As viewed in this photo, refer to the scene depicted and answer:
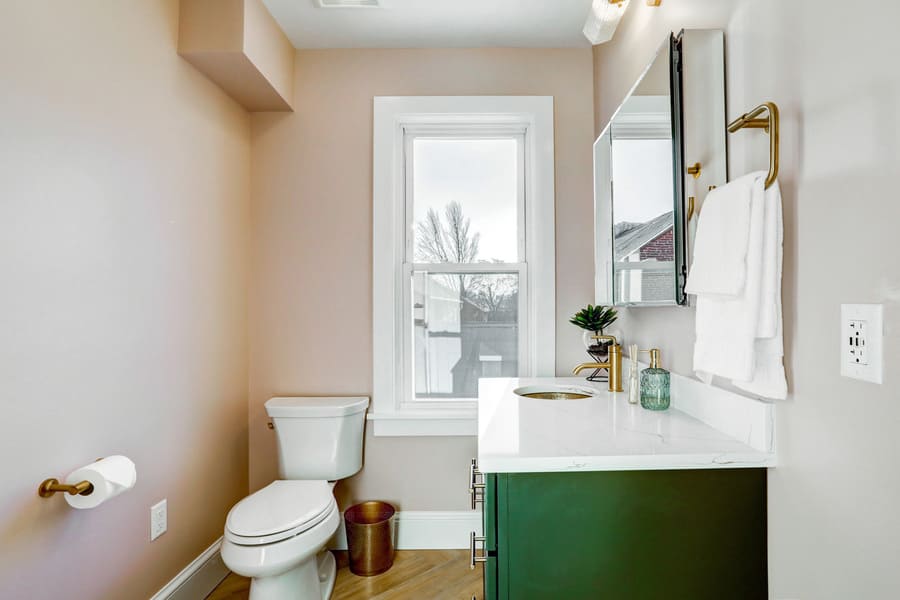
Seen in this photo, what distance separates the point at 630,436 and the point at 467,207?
5.26 feet

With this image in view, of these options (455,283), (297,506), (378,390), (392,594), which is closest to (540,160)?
(455,283)

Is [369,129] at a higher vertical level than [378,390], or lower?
higher

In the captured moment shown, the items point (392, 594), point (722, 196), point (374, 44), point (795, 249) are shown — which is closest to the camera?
point (795, 249)

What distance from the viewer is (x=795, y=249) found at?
95 cm

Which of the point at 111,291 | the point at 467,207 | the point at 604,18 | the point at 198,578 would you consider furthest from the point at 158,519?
the point at 604,18

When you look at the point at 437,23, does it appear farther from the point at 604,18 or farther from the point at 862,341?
the point at 862,341

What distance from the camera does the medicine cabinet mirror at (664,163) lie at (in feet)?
4.11

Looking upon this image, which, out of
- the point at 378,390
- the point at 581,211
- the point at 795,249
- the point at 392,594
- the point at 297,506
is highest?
the point at 581,211

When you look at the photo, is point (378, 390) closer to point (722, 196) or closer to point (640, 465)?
point (640, 465)

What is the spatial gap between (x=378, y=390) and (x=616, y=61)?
1844 mm

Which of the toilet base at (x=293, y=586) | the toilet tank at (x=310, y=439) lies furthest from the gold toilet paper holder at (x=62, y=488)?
the toilet tank at (x=310, y=439)

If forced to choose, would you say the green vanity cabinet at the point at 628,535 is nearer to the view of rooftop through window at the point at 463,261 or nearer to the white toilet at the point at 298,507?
the white toilet at the point at 298,507

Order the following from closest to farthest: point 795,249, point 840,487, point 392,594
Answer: point 840,487 < point 795,249 < point 392,594

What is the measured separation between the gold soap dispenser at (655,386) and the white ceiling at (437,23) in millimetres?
1589
